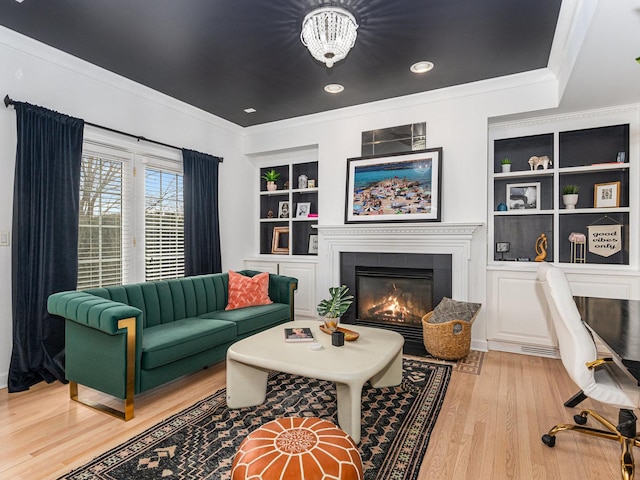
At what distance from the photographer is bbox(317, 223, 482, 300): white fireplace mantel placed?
379 centimetres

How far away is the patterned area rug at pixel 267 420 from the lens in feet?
6.14

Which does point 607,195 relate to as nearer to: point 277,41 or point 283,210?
point 277,41

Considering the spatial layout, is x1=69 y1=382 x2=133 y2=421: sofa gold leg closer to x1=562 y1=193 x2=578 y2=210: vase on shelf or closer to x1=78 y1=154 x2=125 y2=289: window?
x1=78 y1=154 x2=125 y2=289: window

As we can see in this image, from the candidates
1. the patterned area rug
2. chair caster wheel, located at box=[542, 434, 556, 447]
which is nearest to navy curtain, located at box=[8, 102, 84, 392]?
the patterned area rug

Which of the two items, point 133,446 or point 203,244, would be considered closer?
point 133,446

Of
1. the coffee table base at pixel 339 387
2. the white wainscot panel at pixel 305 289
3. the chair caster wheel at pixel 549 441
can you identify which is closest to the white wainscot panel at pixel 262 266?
the white wainscot panel at pixel 305 289

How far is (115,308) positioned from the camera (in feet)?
7.83

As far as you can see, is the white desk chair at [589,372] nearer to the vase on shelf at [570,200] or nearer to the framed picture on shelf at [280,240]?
the vase on shelf at [570,200]

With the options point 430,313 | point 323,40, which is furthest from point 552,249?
point 323,40

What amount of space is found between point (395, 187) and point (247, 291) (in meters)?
2.03

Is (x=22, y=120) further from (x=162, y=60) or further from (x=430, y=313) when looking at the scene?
(x=430, y=313)

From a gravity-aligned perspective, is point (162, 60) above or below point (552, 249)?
above

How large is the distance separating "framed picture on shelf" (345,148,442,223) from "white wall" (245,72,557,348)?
11 cm

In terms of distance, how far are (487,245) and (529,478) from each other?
2.55 metres
